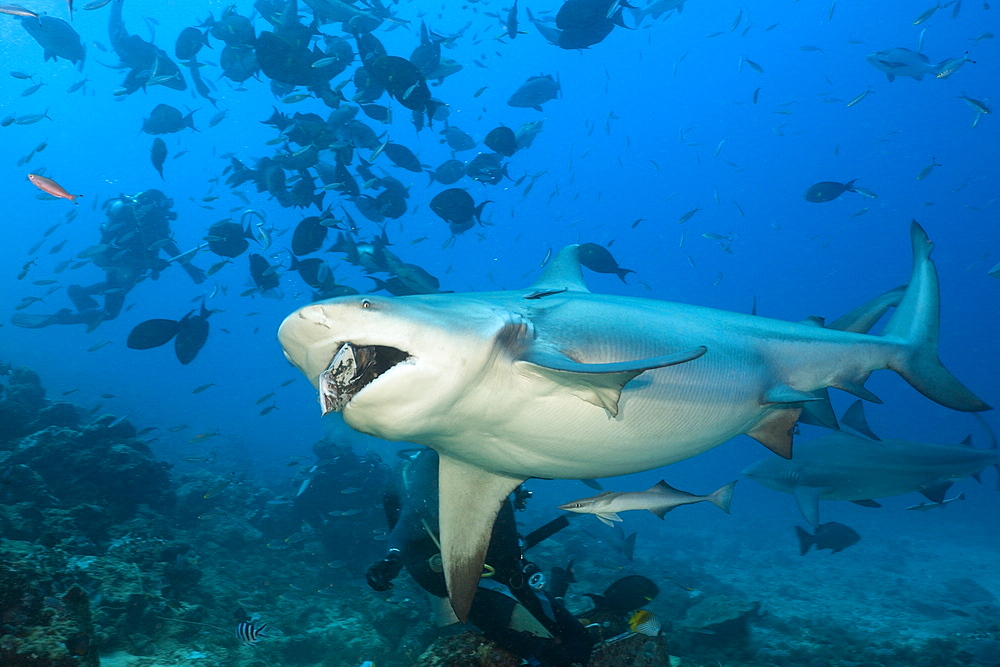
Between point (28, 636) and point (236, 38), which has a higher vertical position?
point (236, 38)

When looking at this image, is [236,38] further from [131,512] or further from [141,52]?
[131,512]

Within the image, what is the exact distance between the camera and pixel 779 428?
362cm

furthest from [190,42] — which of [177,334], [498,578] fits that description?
[498,578]

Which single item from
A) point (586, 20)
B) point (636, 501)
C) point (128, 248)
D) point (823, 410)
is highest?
point (586, 20)

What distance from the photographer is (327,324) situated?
2.00 metres

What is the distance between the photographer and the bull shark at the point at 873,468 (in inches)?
300

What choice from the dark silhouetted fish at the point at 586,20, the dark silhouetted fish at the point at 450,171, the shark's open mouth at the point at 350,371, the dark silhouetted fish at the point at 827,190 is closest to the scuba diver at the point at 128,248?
the dark silhouetted fish at the point at 450,171

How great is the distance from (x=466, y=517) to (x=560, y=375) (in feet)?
5.09

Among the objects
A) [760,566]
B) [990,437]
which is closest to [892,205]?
[760,566]

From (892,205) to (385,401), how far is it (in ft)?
390

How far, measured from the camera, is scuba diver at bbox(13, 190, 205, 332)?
44.2ft

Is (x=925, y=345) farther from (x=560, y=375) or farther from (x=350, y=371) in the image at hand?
(x=350, y=371)

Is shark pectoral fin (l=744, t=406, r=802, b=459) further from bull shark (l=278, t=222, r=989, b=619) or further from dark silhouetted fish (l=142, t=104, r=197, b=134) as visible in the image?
dark silhouetted fish (l=142, t=104, r=197, b=134)

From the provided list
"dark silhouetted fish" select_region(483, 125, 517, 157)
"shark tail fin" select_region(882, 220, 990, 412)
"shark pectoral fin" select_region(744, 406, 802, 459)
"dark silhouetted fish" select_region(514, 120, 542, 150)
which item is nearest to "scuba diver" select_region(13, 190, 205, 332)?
"dark silhouetted fish" select_region(483, 125, 517, 157)
